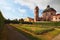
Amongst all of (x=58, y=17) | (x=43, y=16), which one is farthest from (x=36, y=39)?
(x=43, y=16)

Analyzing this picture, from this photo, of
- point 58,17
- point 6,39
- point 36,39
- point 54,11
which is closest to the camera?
point 6,39

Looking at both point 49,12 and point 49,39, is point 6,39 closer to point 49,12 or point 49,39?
point 49,39

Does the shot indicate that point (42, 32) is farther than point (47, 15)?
No

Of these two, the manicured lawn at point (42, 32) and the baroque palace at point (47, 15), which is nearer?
the manicured lawn at point (42, 32)

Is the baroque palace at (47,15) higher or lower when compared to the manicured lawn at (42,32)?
higher

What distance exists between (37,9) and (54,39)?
50978mm

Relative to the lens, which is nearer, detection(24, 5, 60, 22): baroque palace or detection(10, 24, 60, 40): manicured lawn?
detection(10, 24, 60, 40): manicured lawn

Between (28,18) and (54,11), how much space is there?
43.0ft

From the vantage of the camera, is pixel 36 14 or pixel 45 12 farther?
pixel 45 12

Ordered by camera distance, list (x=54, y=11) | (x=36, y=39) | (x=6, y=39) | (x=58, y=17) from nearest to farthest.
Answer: (x=6, y=39)
(x=36, y=39)
(x=58, y=17)
(x=54, y=11)

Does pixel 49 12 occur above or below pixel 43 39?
above

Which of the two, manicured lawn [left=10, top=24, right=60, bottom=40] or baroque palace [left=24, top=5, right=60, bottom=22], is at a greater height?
baroque palace [left=24, top=5, right=60, bottom=22]

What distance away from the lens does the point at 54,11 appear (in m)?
82.9

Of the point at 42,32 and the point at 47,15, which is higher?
the point at 47,15
